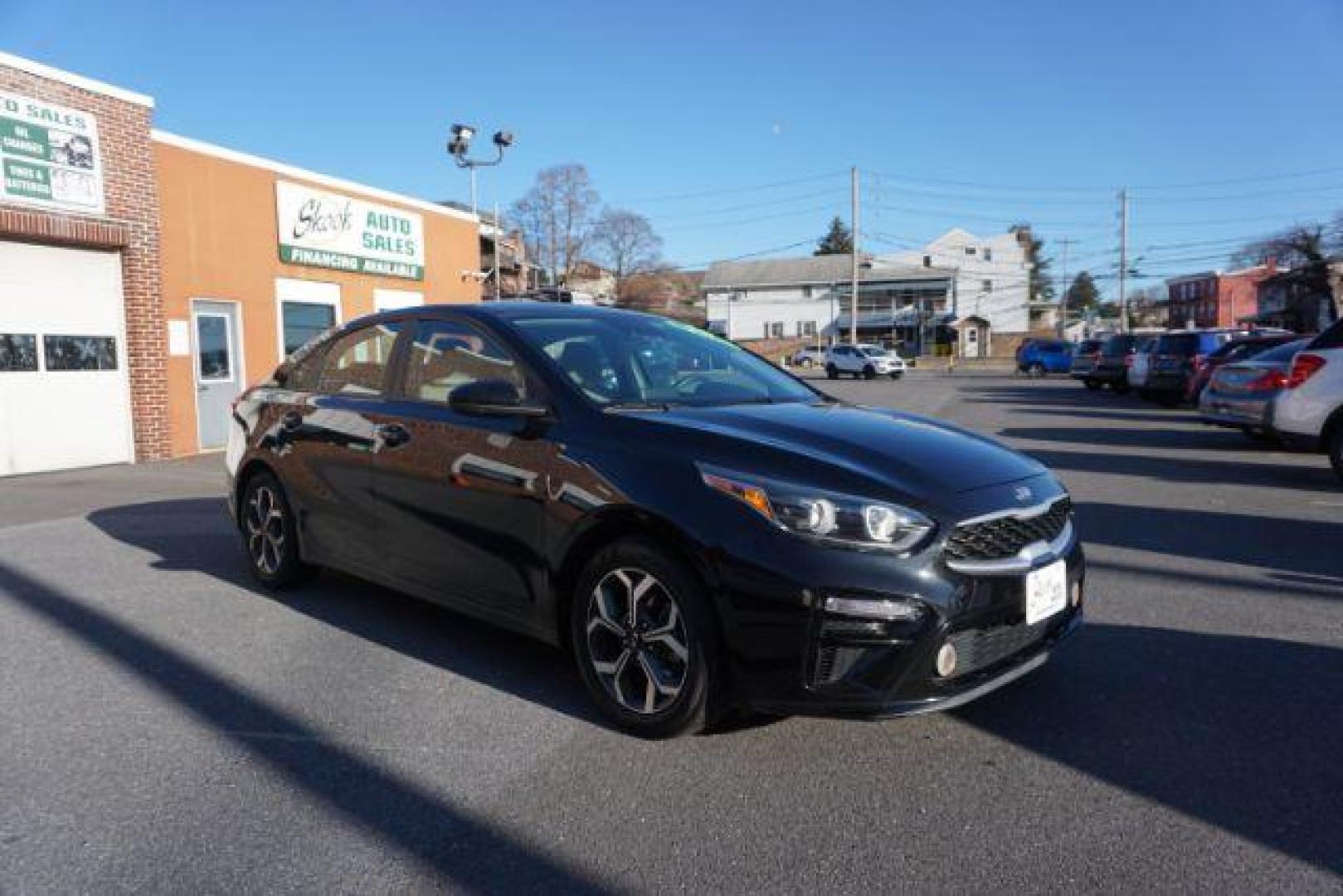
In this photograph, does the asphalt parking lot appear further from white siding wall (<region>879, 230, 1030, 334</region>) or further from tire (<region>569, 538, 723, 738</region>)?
white siding wall (<region>879, 230, 1030, 334</region>)

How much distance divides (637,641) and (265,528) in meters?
3.06

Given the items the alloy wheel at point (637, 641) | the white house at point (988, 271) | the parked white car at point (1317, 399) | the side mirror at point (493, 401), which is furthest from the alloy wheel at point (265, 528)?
the white house at point (988, 271)

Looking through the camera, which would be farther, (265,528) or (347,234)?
(347,234)

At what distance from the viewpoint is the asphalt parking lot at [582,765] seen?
104 inches

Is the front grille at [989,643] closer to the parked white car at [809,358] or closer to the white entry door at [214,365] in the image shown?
the white entry door at [214,365]

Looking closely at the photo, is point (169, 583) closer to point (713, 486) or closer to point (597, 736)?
point (597, 736)

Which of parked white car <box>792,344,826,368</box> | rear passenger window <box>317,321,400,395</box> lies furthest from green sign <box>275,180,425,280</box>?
parked white car <box>792,344,826,368</box>

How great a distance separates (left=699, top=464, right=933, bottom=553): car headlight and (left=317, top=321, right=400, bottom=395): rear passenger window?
2435 mm

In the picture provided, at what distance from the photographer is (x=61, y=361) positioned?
1134 cm

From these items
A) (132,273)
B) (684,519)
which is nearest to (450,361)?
(684,519)

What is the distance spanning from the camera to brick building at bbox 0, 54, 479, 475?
1080cm

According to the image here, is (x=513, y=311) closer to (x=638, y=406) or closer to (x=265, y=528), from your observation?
(x=638, y=406)

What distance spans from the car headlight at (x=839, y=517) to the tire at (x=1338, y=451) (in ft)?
27.5

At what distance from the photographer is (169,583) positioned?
576cm
